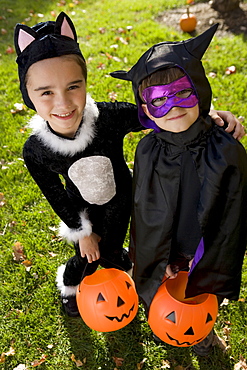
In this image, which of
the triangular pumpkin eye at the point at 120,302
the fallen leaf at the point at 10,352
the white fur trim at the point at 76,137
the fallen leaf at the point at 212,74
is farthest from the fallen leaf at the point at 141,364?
the fallen leaf at the point at 212,74

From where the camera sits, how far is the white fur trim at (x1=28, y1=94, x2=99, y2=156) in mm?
2389

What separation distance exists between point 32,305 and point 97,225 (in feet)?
3.26

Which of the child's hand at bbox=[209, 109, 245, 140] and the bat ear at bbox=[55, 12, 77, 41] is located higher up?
the bat ear at bbox=[55, 12, 77, 41]

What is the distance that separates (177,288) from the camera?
2744 mm

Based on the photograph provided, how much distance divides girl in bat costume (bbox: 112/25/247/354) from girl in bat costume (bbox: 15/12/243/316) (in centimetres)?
32

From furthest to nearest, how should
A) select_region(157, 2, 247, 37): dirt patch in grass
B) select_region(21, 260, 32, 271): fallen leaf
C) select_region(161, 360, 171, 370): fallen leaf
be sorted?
select_region(157, 2, 247, 37): dirt patch in grass, select_region(21, 260, 32, 271): fallen leaf, select_region(161, 360, 171, 370): fallen leaf

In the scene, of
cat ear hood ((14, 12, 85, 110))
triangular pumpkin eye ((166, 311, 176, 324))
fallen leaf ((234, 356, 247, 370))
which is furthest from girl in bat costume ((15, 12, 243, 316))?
fallen leaf ((234, 356, 247, 370))

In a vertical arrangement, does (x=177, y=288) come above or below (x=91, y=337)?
above

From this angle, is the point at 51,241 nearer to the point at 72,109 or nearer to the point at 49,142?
the point at 49,142

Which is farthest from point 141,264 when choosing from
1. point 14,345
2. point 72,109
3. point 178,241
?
point 14,345

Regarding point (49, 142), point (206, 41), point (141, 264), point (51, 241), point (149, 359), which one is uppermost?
point (206, 41)

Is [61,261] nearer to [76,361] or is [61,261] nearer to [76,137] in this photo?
[76,361]

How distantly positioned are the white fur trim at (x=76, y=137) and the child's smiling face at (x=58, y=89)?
0.10m

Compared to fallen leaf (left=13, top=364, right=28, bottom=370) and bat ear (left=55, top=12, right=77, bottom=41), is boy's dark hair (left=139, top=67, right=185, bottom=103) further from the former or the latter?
fallen leaf (left=13, top=364, right=28, bottom=370)
